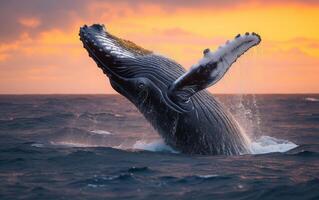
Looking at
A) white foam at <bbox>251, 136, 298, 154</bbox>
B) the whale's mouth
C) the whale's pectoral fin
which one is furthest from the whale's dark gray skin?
white foam at <bbox>251, 136, 298, 154</bbox>

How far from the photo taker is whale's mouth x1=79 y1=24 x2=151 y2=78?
31.9ft

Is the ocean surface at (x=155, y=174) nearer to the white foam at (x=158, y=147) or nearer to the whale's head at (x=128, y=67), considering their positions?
the white foam at (x=158, y=147)

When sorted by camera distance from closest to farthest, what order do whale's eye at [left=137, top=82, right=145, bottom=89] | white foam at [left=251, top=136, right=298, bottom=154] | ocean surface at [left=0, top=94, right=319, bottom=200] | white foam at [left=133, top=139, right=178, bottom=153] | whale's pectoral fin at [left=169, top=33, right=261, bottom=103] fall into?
A: ocean surface at [left=0, top=94, right=319, bottom=200] → whale's pectoral fin at [left=169, top=33, right=261, bottom=103] → whale's eye at [left=137, top=82, right=145, bottom=89] → white foam at [left=133, top=139, right=178, bottom=153] → white foam at [left=251, top=136, right=298, bottom=154]

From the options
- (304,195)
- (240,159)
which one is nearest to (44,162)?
(240,159)

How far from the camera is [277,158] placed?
11.7 metres

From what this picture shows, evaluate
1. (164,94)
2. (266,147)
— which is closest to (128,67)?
(164,94)

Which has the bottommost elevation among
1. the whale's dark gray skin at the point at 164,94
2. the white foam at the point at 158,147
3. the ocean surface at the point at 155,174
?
the ocean surface at the point at 155,174

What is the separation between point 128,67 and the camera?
9867 millimetres

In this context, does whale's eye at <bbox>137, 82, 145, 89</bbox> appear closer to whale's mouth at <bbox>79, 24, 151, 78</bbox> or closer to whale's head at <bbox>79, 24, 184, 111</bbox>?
whale's head at <bbox>79, 24, 184, 111</bbox>

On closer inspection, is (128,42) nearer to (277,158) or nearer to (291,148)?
(277,158)

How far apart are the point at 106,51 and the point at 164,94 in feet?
4.42

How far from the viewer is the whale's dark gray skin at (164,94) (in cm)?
976

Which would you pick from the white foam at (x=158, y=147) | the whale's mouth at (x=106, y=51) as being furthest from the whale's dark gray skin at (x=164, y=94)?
the white foam at (x=158, y=147)

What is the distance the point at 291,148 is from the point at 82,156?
5680 mm
